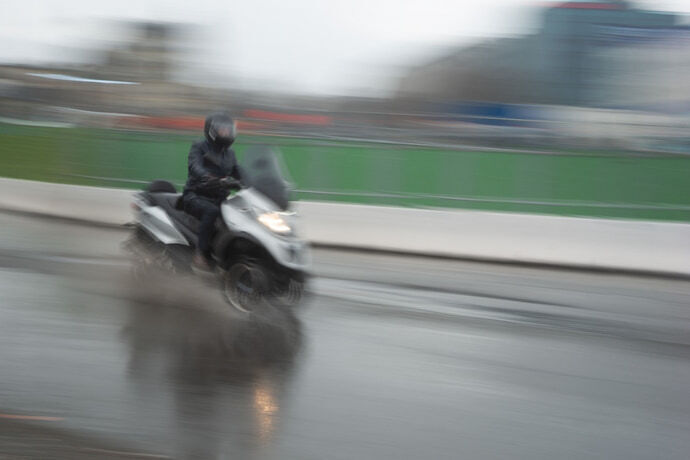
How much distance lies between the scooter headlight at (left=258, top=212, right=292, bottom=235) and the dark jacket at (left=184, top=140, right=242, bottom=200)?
690 millimetres

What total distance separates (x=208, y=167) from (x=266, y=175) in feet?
2.17

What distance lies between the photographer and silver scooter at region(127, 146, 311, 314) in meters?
7.89

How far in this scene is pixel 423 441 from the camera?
185 inches

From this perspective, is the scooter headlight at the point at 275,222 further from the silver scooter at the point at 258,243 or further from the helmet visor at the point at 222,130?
the helmet visor at the point at 222,130

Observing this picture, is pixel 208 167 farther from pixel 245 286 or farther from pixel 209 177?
pixel 245 286

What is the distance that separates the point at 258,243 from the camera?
7844 mm

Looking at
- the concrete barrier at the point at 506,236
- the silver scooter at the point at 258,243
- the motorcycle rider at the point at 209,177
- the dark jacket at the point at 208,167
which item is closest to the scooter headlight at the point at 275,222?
the silver scooter at the point at 258,243

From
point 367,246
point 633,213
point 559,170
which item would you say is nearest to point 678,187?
point 633,213

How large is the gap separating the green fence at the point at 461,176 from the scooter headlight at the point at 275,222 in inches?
217

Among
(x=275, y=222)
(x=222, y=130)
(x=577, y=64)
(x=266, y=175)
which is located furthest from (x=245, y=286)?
(x=577, y=64)

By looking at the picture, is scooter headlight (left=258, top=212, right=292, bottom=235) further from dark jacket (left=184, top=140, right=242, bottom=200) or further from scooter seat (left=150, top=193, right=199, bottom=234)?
scooter seat (left=150, top=193, right=199, bottom=234)

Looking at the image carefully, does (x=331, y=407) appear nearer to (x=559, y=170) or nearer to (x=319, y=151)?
(x=559, y=170)

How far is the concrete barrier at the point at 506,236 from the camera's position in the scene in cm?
1187

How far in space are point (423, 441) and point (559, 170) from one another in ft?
29.0
